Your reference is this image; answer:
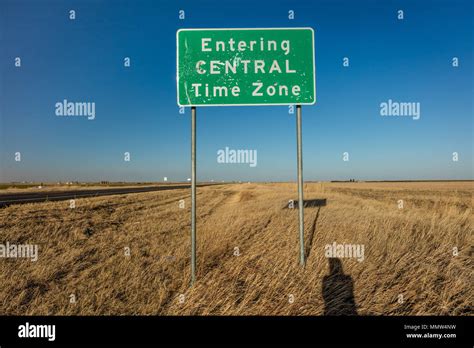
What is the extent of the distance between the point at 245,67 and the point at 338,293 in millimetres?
4107

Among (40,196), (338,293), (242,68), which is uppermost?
(242,68)

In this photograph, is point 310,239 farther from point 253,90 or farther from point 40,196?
point 40,196

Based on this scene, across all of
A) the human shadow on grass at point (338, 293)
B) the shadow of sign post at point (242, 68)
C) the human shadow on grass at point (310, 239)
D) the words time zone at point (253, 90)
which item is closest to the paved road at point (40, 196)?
the shadow of sign post at point (242, 68)

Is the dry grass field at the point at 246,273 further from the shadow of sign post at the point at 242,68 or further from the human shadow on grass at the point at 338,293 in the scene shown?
the shadow of sign post at the point at 242,68

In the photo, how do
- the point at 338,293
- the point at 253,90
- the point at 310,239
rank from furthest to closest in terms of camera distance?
the point at 310,239
the point at 253,90
the point at 338,293

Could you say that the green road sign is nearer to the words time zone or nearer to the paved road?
the words time zone

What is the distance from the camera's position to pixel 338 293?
4117 millimetres

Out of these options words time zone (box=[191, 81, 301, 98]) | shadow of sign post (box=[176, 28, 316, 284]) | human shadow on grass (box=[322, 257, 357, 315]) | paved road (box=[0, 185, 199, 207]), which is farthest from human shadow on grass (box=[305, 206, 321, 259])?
paved road (box=[0, 185, 199, 207])

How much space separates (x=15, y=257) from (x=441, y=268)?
8.62 metres

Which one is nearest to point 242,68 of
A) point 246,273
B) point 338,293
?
point 246,273

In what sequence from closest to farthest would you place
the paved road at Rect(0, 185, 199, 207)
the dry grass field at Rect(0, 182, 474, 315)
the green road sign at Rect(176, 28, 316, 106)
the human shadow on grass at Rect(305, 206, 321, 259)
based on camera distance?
the dry grass field at Rect(0, 182, 474, 315), the green road sign at Rect(176, 28, 316, 106), the human shadow on grass at Rect(305, 206, 321, 259), the paved road at Rect(0, 185, 199, 207)

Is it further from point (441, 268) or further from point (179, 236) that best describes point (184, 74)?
point (441, 268)

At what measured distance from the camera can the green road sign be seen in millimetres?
4836
